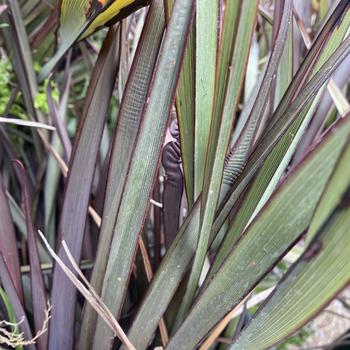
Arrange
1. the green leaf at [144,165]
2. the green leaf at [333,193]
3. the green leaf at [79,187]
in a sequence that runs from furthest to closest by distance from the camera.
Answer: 1. the green leaf at [79,187]
2. the green leaf at [144,165]
3. the green leaf at [333,193]

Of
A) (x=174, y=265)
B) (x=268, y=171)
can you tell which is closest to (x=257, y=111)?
(x=268, y=171)

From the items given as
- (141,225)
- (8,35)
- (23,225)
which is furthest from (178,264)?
(8,35)

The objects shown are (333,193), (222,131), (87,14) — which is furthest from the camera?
(87,14)

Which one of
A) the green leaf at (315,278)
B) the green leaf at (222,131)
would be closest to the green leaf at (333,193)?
the green leaf at (315,278)

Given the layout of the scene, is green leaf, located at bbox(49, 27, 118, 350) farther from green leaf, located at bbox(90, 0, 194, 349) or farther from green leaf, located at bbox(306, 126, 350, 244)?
green leaf, located at bbox(306, 126, 350, 244)

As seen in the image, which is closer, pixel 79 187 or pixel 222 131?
pixel 222 131

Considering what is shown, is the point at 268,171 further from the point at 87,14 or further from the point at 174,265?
the point at 87,14

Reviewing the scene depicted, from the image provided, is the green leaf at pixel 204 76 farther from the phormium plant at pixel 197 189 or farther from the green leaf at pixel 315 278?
the green leaf at pixel 315 278
